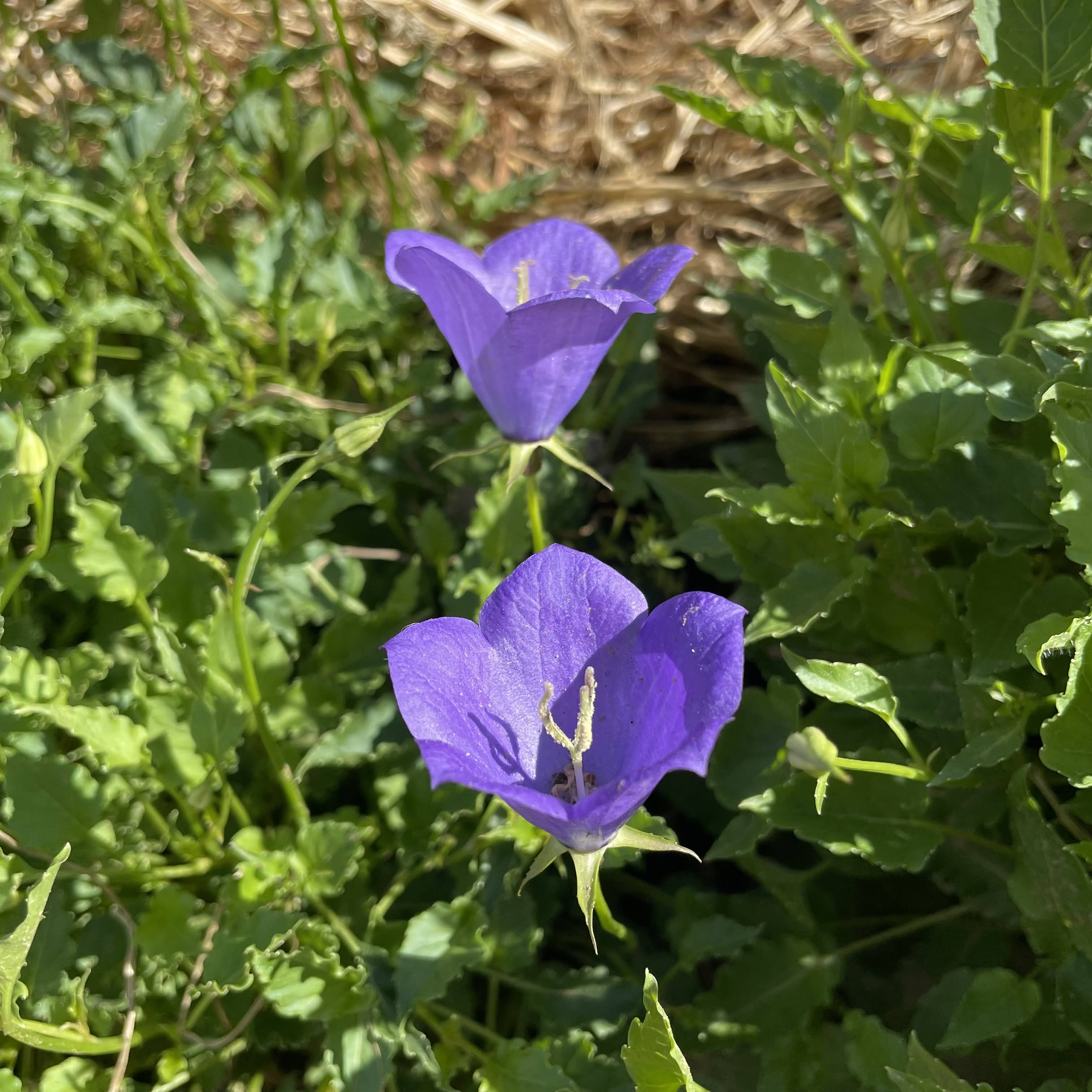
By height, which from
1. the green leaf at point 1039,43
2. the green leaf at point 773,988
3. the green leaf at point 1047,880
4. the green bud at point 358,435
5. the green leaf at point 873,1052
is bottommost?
the green leaf at point 773,988

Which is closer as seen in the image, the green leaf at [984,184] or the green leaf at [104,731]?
the green leaf at [104,731]

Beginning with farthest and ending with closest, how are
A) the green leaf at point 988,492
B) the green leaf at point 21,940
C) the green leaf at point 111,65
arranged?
the green leaf at point 111,65
the green leaf at point 988,492
the green leaf at point 21,940

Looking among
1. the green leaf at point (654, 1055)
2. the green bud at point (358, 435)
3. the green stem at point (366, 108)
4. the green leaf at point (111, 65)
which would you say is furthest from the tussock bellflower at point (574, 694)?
the green leaf at point (111, 65)

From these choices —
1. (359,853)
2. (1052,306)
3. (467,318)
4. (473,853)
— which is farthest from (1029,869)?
(1052,306)

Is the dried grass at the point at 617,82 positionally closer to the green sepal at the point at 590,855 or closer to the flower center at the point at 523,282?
the flower center at the point at 523,282

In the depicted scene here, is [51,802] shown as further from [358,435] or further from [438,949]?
[358,435]

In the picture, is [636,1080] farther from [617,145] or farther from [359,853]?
[617,145]

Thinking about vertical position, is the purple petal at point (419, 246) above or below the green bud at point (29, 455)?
above
